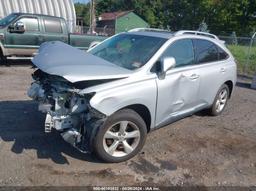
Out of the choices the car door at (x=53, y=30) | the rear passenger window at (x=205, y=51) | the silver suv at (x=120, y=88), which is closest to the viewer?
the silver suv at (x=120, y=88)

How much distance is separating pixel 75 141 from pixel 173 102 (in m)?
1.74

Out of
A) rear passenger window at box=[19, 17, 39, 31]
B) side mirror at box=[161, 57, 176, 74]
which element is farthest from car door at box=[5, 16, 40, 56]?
side mirror at box=[161, 57, 176, 74]

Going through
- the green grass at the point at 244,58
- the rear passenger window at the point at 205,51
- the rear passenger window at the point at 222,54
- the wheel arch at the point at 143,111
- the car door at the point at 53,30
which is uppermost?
the rear passenger window at the point at 205,51

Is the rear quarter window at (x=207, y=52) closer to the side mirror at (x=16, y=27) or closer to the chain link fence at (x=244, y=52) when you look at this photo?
the side mirror at (x=16, y=27)

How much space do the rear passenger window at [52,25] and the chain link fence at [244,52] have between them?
8.06m

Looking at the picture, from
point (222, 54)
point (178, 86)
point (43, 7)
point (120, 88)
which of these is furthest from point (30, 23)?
point (43, 7)

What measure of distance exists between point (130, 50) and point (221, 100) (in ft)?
8.95

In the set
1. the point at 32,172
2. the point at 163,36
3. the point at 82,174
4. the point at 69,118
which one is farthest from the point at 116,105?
the point at 163,36

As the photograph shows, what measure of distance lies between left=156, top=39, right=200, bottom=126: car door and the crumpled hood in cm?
73

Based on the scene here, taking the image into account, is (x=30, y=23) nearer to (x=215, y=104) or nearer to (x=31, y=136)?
(x=31, y=136)

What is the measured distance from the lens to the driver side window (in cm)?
A: 494

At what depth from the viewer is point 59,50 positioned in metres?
4.82

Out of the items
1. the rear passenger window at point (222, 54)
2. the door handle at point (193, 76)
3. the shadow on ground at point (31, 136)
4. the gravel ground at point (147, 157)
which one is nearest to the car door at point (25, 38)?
the gravel ground at point (147, 157)

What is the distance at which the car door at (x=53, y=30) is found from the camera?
11976mm
